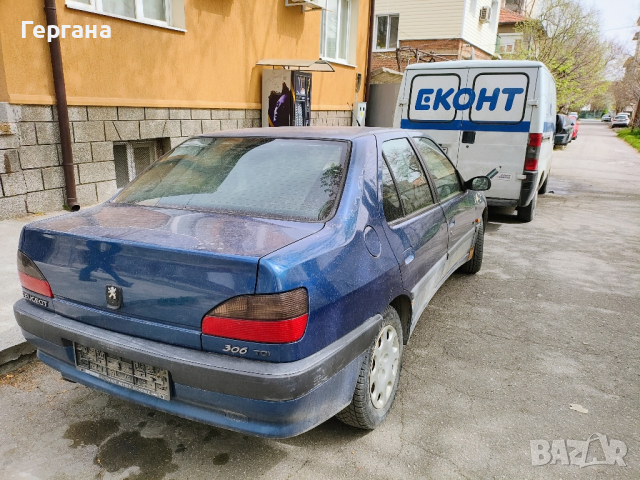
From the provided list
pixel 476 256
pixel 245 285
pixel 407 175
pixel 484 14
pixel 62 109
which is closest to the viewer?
pixel 245 285

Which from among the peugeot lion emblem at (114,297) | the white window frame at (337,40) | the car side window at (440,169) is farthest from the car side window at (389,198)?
the white window frame at (337,40)

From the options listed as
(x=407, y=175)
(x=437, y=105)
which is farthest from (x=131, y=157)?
(x=407, y=175)

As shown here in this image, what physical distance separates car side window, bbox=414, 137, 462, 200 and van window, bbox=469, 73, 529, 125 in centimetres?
334

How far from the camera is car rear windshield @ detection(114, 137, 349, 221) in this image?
8.20 ft

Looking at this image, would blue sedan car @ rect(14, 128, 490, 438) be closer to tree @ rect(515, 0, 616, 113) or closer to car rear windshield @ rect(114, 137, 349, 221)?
car rear windshield @ rect(114, 137, 349, 221)

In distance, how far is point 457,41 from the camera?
20781 mm

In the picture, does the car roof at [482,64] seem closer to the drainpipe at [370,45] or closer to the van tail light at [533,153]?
the van tail light at [533,153]

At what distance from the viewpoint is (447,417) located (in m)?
2.78

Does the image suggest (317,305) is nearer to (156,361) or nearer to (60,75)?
(156,361)

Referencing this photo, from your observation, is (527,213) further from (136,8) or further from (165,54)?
(136,8)

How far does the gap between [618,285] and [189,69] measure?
6879 mm

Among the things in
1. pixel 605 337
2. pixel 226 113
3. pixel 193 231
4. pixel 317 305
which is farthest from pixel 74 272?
pixel 226 113

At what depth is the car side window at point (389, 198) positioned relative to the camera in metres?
2.71

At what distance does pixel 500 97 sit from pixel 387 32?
16.9m
